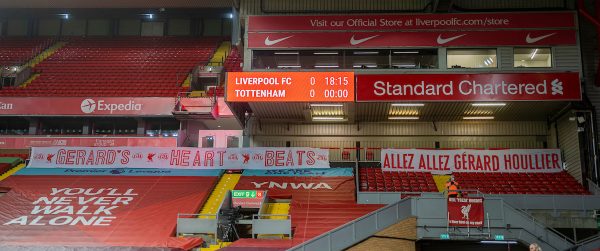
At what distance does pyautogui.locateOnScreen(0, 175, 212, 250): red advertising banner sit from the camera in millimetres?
18500

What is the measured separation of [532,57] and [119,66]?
23.3 metres

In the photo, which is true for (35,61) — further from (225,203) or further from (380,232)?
(380,232)

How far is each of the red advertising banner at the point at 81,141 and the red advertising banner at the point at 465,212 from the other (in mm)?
15268

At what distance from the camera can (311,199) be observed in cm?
2209

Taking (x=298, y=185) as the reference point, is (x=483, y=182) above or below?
above

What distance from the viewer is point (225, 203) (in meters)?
20.8

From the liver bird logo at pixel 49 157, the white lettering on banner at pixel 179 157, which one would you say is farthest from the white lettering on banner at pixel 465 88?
the liver bird logo at pixel 49 157

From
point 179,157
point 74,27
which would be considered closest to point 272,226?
point 179,157

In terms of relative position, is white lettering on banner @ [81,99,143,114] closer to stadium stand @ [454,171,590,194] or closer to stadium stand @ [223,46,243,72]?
stadium stand @ [223,46,243,72]

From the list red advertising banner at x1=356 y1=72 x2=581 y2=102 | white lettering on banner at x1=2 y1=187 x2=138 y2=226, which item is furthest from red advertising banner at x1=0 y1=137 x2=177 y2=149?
red advertising banner at x1=356 y1=72 x2=581 y2=102

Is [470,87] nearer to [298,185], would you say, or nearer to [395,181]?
[395,181]

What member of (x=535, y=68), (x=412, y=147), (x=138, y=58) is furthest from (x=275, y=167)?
(x=138, y=58)

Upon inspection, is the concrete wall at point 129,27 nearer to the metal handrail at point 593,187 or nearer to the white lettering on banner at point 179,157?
the white lettering on banner at point 179,157

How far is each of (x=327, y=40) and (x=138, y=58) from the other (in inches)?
658
